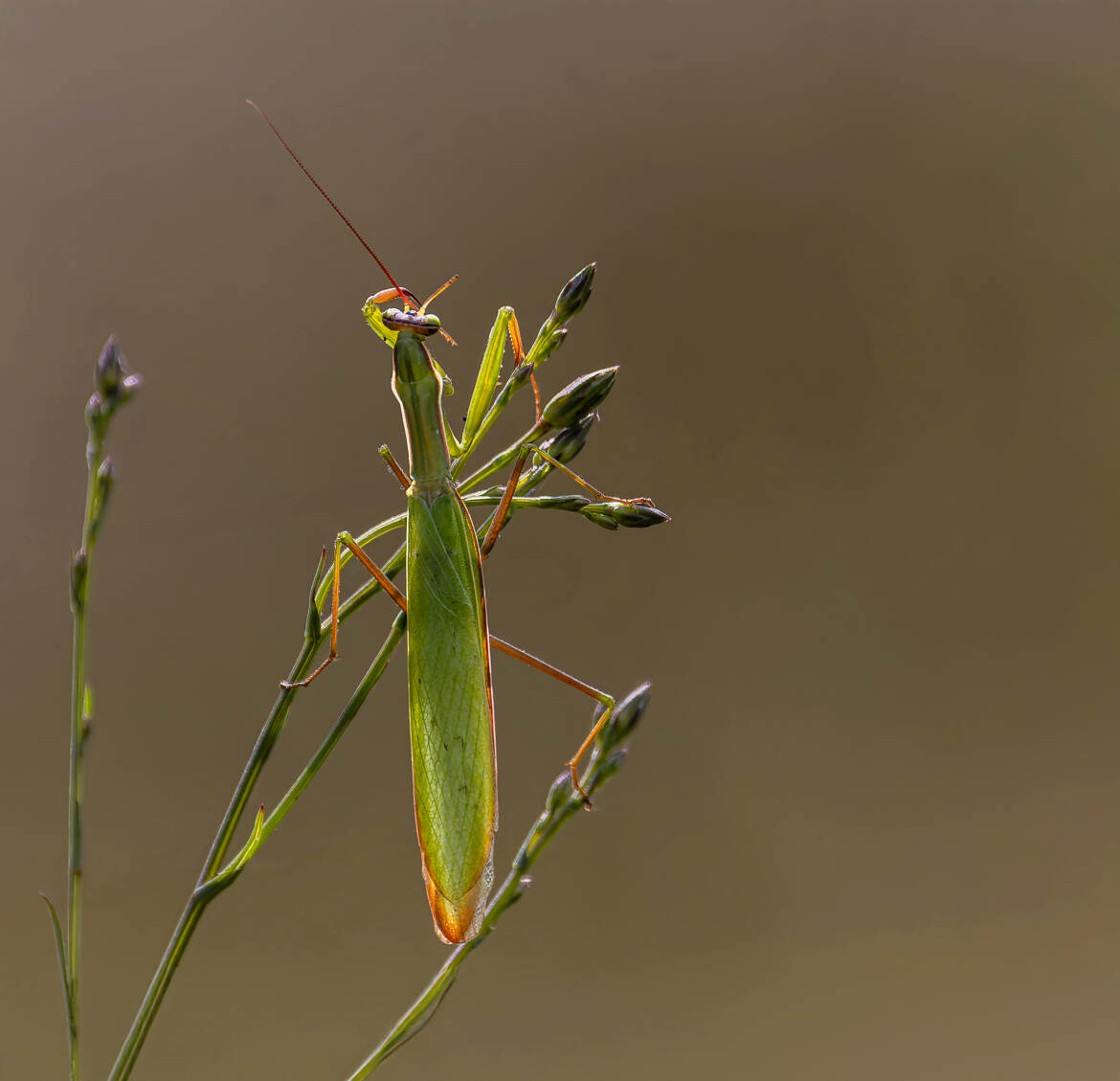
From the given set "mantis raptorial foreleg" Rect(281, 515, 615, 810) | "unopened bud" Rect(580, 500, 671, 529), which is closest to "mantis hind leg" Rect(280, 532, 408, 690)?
"mantis raptorial foreleg" Rect(281, 515, 615, 810)

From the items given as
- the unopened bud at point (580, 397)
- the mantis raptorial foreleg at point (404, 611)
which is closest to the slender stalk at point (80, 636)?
the mantis raptorial foreleg at point (404, 611)

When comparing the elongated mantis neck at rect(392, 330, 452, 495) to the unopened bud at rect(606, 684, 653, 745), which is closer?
the unopened bud at rect(606, 684, 653, 745)

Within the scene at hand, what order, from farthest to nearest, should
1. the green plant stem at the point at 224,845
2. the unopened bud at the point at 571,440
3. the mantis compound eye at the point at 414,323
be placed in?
the mantis compound eye at the point at 414,323 < the unopened bud at the point at 571,440 < the green plant stem at the point at 224,845

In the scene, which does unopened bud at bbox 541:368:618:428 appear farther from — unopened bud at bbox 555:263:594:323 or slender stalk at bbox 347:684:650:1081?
slender stalk at bbox 347:684:650:1081

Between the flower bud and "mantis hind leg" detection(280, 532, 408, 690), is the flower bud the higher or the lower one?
the higher one

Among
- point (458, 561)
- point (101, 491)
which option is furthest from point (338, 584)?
point (101, 491)

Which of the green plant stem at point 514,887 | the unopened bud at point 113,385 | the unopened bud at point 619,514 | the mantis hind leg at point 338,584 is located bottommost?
the green plant stem at point 514,887

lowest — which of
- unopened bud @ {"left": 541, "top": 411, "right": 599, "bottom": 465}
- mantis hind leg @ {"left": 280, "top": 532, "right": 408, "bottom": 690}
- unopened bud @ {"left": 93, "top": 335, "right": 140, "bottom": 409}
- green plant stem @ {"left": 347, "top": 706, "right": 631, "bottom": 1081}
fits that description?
green plant stem @ {"left": 347, "top": 706, "right": 631, "bottom": 1081}

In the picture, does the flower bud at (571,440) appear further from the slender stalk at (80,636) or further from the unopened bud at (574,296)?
the slender stalk at (80,636)
